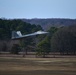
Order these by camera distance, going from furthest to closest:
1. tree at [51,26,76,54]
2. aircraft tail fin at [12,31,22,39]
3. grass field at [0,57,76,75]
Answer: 1. aircraft tail fin at [12,31,22,39]
2. tree at [51,26,76,54]
3. grass field at [0,57,76,75]

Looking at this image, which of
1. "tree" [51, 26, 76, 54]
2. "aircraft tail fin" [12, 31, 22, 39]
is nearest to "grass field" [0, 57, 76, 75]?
"tree" [51, 26, 76, 54]

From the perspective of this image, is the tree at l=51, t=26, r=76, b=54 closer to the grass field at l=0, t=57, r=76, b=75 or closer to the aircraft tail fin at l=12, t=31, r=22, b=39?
the aircraft tail fin at l=12, t=31, r=22, b=39

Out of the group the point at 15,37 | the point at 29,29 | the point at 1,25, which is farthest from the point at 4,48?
the point at 29,29

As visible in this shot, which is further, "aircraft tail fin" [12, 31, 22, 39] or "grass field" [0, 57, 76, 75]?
"aircraft tail fin" [12, 31, 22, 39]

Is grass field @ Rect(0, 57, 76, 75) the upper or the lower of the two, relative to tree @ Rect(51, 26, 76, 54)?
lower

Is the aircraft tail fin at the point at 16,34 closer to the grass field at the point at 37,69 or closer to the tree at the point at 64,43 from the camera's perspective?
the tree at the point at 64,43

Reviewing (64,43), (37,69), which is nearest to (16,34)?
(64,43)


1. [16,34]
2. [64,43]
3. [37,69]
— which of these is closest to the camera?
[37,69]

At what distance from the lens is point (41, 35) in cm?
8625

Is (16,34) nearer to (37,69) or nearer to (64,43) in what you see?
(64,43)

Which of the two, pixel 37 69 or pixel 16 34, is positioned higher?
pixel 16 34

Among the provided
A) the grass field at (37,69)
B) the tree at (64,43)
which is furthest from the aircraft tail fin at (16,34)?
the grass field at (37,69)
